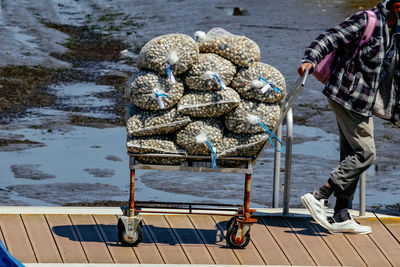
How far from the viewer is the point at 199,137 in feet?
18.0

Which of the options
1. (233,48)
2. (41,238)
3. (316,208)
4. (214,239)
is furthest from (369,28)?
(41,238)

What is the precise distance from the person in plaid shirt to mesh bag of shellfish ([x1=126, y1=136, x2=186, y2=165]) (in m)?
0.93

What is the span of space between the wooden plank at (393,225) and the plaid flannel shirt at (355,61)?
0.93 metres

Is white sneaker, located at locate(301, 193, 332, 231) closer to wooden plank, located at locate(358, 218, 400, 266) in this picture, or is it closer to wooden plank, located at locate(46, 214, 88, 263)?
wooden plank, located at locate(358, 218, 400, 266)

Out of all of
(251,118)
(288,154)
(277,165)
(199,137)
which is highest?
(251,118)

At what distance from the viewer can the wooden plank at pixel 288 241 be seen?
221 inches

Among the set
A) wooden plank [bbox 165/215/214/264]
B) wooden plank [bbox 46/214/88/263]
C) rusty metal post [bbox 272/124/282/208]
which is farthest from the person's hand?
wooden plank [bbox 46/214/88/263]

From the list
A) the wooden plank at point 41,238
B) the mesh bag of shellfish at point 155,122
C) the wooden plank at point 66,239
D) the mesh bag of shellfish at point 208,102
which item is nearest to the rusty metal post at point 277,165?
the mesh bag of shellfish at point 208,102

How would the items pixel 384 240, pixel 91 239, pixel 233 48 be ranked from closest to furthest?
1. pixel 233 48
2. pixel 91 239
3. pixel 384 240

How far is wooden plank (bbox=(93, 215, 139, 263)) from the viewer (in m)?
5.49

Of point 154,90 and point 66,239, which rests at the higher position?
point 154,90

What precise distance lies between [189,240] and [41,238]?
0.95m

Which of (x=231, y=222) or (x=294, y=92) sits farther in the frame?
(x=231, y=222)

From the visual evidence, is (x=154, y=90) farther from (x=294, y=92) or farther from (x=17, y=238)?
(x=17, y=238)
